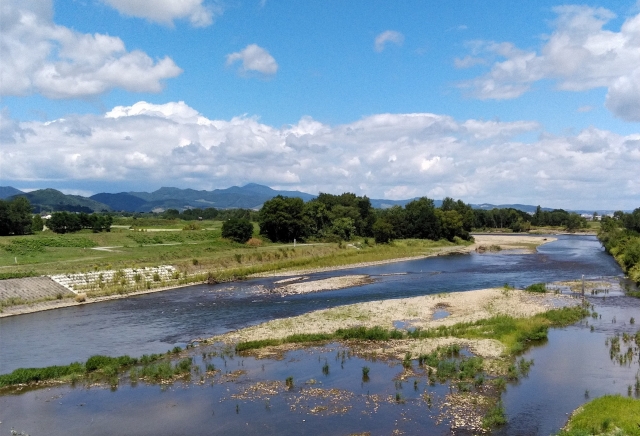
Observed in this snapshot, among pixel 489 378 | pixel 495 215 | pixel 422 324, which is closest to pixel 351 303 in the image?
pixel 422 324

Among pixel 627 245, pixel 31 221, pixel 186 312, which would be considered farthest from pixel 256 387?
pixel 31 221

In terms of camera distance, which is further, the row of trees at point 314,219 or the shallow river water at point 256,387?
the row of trees at point 314,219

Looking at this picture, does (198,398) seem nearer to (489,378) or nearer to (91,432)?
(91,432)

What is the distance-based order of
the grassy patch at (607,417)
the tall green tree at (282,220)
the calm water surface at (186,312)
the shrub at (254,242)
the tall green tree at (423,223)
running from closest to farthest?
the grassy patch at (607,417)
the calm water surface at (186,312)
the shrub at (254,242)
the tall green tree at (282,220)
the tall green tree at (423,223)

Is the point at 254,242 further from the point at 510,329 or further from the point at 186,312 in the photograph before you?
the point at 510,329

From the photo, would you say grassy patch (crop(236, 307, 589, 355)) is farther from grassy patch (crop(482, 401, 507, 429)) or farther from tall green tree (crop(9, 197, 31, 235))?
tall green tree (crop(9, 197, 31, 235))

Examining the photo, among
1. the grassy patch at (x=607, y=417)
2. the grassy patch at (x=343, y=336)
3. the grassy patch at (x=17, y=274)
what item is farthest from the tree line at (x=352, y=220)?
the grassy patch at (x=607, y=417)

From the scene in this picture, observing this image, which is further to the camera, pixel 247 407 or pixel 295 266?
pixel 295 266

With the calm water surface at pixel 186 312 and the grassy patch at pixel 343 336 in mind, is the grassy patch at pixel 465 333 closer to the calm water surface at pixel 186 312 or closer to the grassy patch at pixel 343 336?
the grassy patch at pixel 343 336

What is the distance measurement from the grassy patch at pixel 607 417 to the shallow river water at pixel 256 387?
0.87 m

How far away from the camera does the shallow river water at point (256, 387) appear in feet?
64.5

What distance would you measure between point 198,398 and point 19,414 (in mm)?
7261

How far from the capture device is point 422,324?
34938mm

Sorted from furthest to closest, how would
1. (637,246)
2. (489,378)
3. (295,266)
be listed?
1. (295,266)
2. (637,246)
3. (489,378)
